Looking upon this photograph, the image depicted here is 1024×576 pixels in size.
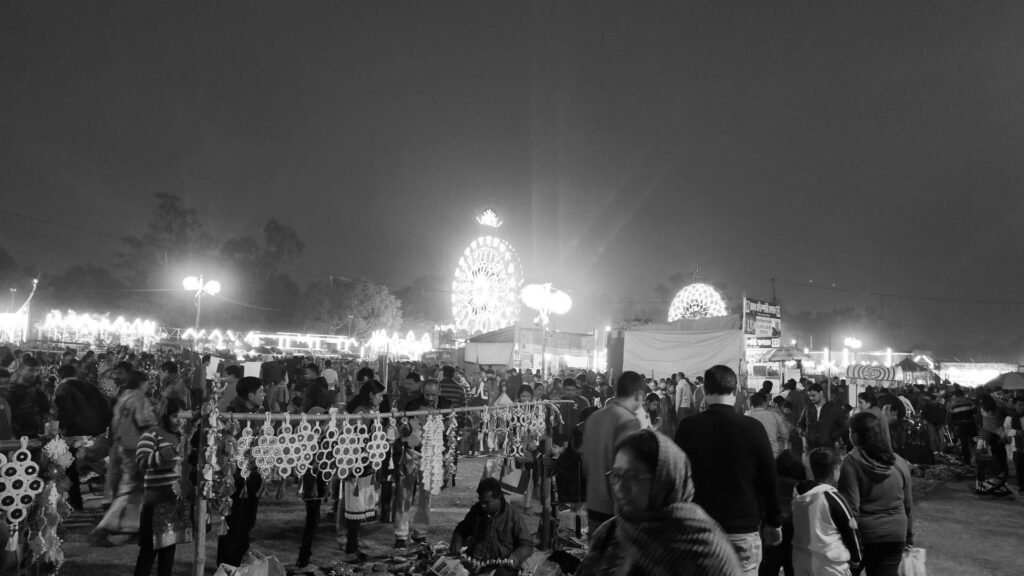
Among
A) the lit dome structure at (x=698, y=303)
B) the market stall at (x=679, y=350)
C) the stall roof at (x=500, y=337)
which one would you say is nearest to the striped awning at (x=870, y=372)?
the market stall at (x=679, y=350)

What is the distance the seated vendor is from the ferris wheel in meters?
32.8

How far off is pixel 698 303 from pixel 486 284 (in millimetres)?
12553

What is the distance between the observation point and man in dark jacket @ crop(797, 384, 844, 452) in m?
9.81

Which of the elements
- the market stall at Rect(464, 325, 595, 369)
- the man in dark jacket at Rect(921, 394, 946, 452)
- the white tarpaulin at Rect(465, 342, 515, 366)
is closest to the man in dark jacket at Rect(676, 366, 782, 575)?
the man in dark jacket at Rect(921, 394, 946, 452)

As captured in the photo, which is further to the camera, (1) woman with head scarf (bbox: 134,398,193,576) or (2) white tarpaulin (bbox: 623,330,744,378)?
(2) white tarpaulin (bbox: 623,330,744,378)

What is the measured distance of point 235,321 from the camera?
56219mm

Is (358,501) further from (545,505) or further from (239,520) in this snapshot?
(545,505)

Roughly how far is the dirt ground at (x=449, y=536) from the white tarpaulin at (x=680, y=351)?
888 cm

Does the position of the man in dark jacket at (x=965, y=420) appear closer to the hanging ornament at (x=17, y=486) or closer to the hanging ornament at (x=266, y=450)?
the hanging ornament at (x=266, y=450)

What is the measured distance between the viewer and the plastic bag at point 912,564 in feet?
14.3

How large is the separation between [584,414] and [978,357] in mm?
133731

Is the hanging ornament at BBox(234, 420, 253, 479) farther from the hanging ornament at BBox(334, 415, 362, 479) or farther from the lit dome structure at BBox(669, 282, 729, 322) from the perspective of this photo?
the lit dome structure at BBox(669, 282, 729, 322)

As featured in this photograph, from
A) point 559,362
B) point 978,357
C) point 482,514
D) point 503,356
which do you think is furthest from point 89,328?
point 978,357

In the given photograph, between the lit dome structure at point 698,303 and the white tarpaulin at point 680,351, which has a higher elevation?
the lit dome structure at point 698,303
